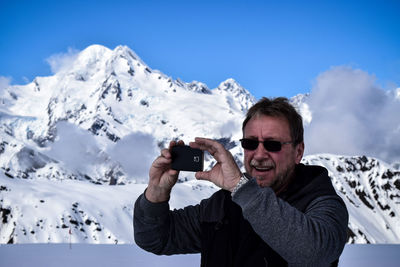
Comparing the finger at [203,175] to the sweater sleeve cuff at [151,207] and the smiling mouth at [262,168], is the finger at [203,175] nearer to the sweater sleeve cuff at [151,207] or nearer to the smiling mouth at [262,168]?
the smiling mouth at [262,168]

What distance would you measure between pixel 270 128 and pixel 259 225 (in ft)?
4.21

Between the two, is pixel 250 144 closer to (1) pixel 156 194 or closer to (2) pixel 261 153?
(2) pixel 261 153

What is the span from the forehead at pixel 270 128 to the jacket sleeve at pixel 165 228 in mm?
1301

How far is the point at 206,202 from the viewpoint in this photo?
16.4 feet

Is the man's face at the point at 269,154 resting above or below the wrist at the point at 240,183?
above

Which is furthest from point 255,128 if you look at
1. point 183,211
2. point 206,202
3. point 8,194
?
point 8,194

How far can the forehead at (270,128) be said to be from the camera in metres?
4.31

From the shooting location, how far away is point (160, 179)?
15.1ft

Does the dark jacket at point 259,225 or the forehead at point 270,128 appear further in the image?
the forehead at point 270,128

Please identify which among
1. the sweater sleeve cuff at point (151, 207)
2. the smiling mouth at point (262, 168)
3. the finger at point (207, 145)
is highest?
the finger at point (207, 145)

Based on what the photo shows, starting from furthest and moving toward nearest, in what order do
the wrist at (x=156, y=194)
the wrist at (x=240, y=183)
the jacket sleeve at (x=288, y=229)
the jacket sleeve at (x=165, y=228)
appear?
1. the jacket sleeve at (x=165, y=228)
2. the wrist at (x=156, y=194)
3. the wrist at (x=240, y=183)
4. the jacket sleeve at (x=288, y=229)

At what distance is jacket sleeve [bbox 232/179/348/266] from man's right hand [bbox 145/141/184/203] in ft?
4.00

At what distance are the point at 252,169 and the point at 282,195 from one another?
391 mm

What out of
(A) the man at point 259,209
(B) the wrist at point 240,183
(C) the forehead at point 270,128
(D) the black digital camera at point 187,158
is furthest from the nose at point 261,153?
(B) the wrist at point 240,183
